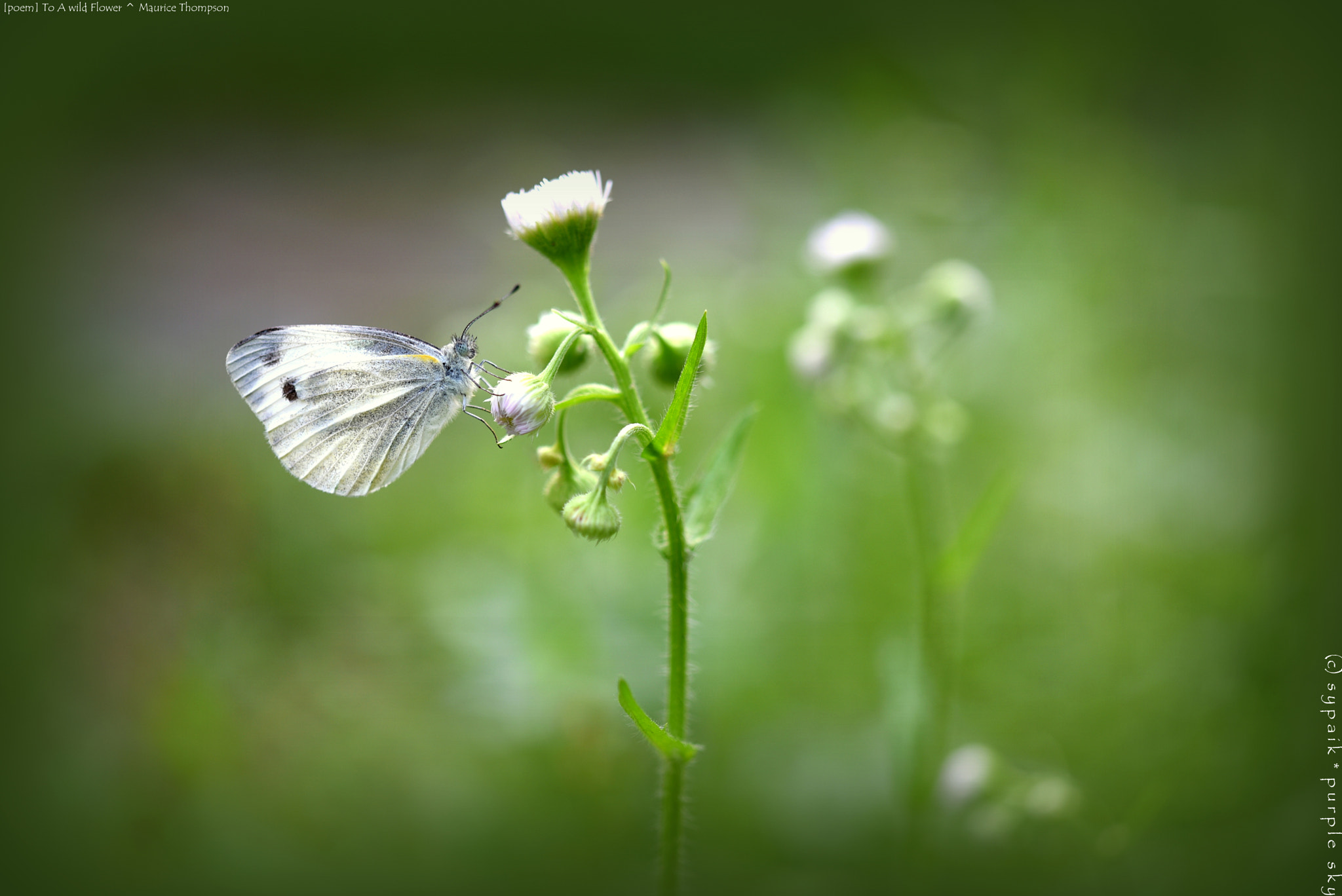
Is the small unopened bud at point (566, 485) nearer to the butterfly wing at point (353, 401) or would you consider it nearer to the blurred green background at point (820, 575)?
the butterfly wing at point (353, 401)

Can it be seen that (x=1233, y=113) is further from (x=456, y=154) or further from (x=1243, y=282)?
(x=456, y=154)

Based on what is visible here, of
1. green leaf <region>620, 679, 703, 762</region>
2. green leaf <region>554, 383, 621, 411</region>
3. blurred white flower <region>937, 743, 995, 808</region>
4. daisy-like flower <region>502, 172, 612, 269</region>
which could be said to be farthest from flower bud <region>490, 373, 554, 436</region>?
blurred white flower <region>937, 743, 995, 808</region>

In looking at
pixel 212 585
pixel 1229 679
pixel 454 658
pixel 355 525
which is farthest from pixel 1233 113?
pixel 212 585

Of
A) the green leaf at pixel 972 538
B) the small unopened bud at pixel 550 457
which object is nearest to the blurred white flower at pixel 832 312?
the green leaf at pixel 972 538

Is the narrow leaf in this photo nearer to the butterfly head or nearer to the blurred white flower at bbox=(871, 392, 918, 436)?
the butterfly head

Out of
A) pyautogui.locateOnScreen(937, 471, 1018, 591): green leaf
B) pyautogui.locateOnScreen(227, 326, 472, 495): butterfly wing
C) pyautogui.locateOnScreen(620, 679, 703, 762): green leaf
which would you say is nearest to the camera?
pyautogui.locateOnScreen(620, 679, 703, 762): green leaf
